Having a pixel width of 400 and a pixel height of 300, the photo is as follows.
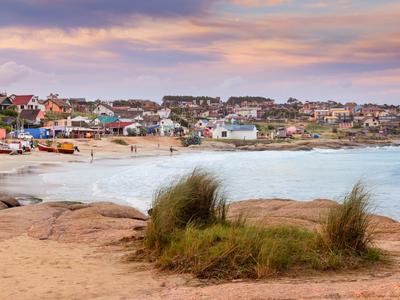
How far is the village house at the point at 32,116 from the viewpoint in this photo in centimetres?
9412

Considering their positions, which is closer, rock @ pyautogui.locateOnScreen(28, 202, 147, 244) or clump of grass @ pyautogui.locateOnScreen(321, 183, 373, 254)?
clump of grass @ pyautogui.locateOnScreen(321, 183, 373, 254)

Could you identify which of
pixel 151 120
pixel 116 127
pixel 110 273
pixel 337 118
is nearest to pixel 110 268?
pixel 110 273

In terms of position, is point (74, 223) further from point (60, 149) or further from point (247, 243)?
point (60, 149)

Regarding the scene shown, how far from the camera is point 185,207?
34.5 feet

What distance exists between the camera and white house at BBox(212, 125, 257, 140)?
11594 centimetres

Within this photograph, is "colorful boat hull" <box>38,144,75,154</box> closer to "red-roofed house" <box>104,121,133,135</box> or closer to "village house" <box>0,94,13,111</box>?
"village house" <box>0,94,13,111</box>

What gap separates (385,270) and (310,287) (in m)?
2.03

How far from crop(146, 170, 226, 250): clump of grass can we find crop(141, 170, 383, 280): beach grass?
2 cm

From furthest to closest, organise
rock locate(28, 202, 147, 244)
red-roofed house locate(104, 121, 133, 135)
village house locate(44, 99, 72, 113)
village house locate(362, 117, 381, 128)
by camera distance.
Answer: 1. village house locate(362, 117, 381, 128)
2. village house locate(44, 99, 72, 113)
3. red-roofed house locate(104, 121, 133, 135)
4. rock locate(28, 202, 147, 244)

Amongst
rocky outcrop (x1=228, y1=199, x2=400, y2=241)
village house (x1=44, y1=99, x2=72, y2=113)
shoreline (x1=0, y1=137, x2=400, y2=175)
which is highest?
village house (x1=44, y1=99, x2=72, y2=113)

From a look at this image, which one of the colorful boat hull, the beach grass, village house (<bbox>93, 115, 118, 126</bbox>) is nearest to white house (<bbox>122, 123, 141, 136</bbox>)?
village house (<bbox>93, 115, 118, 126</bbox>)

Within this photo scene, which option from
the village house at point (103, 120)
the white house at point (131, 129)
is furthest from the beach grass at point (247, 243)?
the village house at point (103, 120)

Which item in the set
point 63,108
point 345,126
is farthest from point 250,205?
point 345,126

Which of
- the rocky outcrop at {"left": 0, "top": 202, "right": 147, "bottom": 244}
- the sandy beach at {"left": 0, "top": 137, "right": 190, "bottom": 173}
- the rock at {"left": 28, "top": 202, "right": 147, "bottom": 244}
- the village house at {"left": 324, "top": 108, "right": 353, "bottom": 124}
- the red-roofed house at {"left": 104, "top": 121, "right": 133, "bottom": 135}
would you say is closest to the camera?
the rock at {"left": 28, "top": 202, "right": 147, "bottom": 244}
